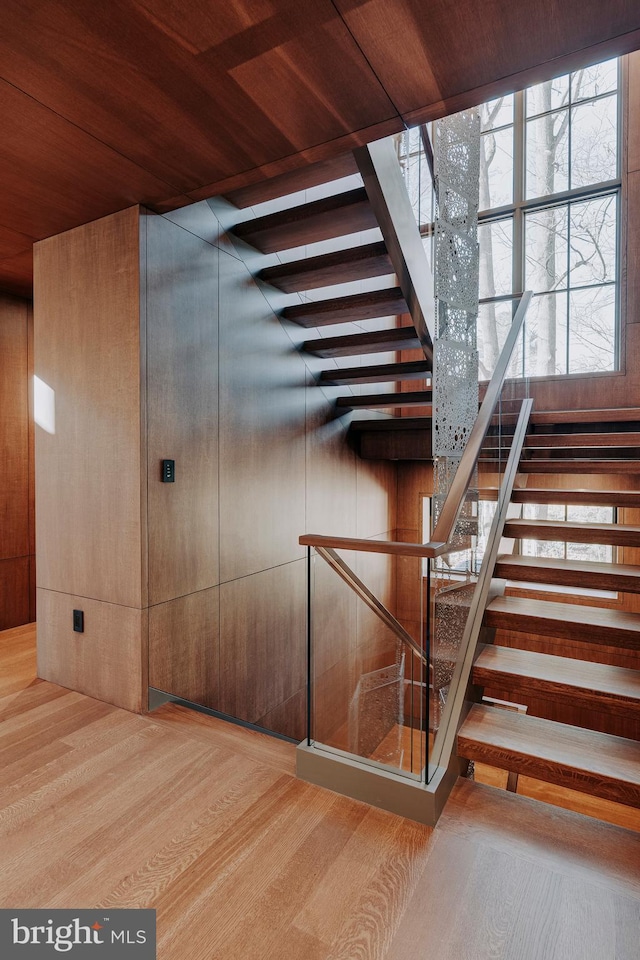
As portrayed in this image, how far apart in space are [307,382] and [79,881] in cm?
331

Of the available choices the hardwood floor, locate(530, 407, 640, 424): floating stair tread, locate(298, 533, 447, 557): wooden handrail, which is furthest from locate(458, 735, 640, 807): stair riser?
locate(530, 407, 640, 424): floating stair tread

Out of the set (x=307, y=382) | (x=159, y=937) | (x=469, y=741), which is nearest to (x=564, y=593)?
(x=307, y=382)

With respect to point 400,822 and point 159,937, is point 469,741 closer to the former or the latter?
point 400,822

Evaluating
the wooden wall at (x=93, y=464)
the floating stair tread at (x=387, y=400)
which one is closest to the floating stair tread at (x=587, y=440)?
the floating stair tread at (x=387, y=400)

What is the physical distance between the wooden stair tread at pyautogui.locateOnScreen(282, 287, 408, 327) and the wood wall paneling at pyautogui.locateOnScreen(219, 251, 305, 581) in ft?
0.63

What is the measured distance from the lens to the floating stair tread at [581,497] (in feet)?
9.91

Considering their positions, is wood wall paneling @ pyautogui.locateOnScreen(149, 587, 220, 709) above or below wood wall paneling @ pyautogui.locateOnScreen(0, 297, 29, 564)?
below

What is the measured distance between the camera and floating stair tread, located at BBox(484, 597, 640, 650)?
2.34 m

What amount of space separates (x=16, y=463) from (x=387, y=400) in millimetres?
2824

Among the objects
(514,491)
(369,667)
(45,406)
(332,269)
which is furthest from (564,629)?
(45,406)

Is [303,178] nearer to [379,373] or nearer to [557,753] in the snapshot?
[379,373]

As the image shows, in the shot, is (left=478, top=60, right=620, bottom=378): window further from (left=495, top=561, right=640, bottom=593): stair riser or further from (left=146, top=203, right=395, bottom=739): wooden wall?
(left=495, top=561, right=640, bottom=593): stair riser

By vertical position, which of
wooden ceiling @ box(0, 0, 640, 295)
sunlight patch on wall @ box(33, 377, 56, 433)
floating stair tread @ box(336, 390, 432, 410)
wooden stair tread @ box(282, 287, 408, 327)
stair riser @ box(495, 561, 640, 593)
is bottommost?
stair riser @ box(495, 561, 640, 593)

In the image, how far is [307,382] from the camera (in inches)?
166
